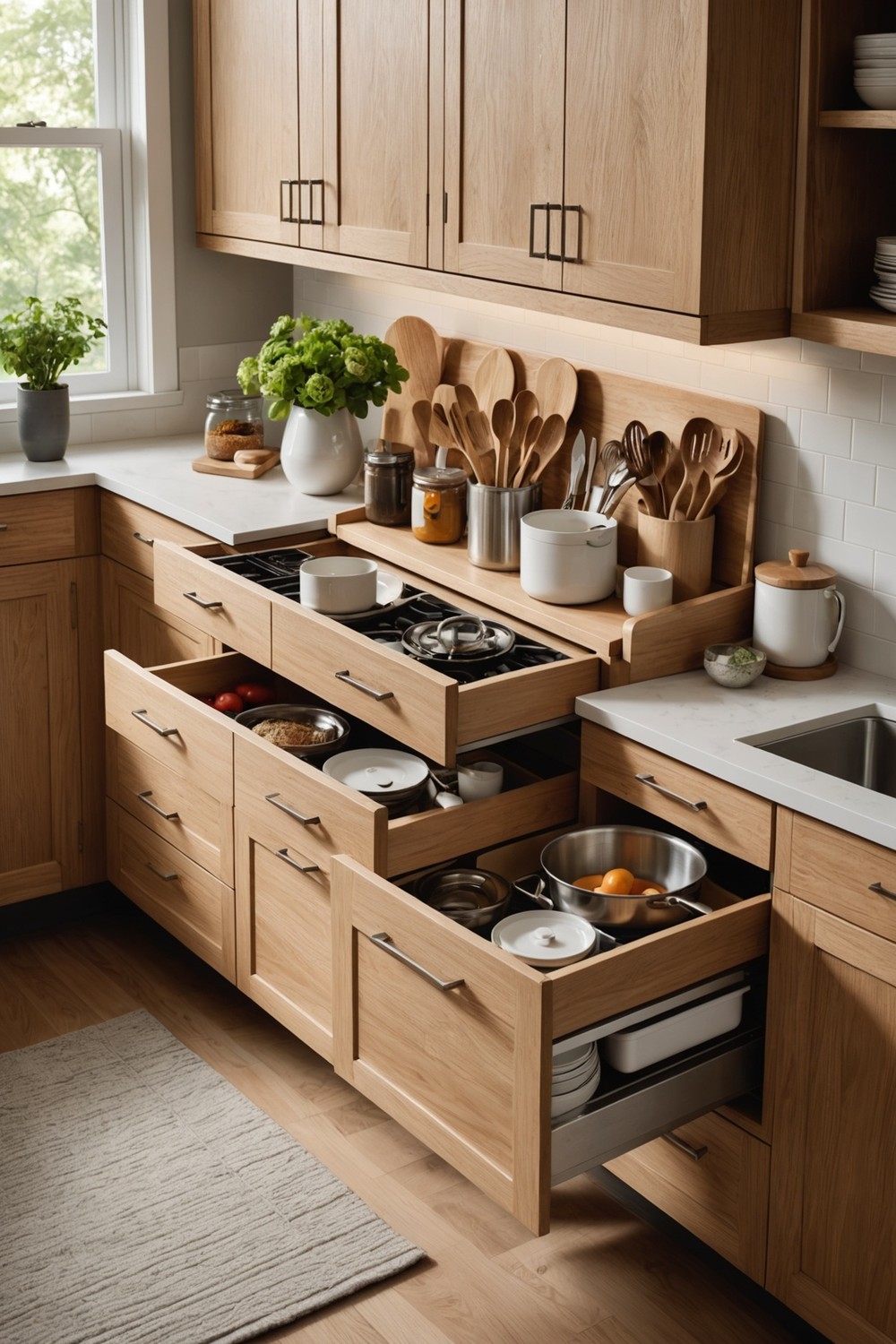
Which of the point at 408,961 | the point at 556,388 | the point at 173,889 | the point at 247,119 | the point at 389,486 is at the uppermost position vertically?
the point at 247,119

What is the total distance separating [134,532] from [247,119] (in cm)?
99

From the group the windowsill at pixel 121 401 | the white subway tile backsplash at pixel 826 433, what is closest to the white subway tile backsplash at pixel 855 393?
the white subway tile backsplash at pixel 826 433

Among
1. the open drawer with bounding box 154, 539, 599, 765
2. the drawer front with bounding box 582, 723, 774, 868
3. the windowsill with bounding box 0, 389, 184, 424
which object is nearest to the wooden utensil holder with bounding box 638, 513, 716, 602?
the open drawer with bounding box 154, 539, 599, 765

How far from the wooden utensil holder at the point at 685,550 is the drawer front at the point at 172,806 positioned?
0.91 meters

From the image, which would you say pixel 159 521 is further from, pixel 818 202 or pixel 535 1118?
pixel 535 1118

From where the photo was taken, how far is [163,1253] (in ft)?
8.11

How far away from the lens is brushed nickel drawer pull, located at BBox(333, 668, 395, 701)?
245 centimetres

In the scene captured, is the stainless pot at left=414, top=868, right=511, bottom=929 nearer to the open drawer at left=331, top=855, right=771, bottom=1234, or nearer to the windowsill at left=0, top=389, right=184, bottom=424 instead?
the open drawer at left=331, top=855, right=771, bottom=1234

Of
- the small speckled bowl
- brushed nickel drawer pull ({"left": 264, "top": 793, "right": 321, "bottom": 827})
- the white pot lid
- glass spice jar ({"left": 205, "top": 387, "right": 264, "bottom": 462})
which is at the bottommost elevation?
the white pot lid

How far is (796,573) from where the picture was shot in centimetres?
247

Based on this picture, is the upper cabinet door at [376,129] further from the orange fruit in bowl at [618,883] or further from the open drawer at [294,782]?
the orange fruit in bowl at [618,883]

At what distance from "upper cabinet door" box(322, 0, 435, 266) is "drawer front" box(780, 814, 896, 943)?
4.65ft

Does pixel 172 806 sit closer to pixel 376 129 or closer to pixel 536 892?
pixel 536 892

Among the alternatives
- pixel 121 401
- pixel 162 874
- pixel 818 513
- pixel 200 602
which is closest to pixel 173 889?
pixel 162 874
